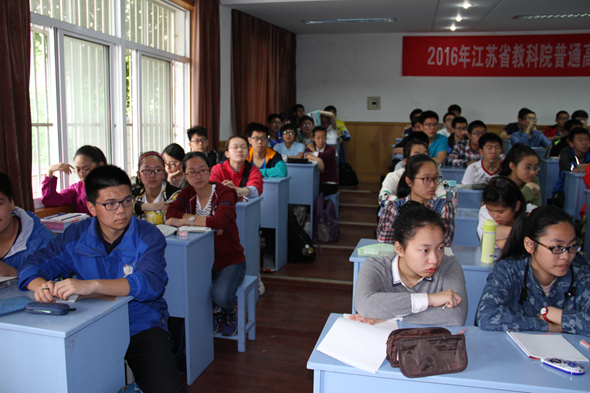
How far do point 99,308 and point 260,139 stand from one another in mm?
2884

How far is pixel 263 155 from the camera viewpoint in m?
4.35

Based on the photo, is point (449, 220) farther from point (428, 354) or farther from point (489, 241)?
point (428, 354)

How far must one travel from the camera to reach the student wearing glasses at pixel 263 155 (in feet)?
13.8

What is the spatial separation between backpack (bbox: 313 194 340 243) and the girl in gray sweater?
10.6 feet

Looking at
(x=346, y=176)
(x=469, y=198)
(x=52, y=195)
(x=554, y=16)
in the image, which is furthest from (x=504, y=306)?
(x=554, y=16)

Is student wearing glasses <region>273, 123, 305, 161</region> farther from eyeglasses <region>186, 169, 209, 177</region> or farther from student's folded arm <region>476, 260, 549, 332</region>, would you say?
student's folded arm <region>476, 260, 549, 332</region>

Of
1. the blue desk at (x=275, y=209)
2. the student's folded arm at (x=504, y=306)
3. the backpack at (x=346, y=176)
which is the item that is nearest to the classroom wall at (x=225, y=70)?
the blue desk at (x=275, y=209)

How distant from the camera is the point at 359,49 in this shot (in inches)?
325

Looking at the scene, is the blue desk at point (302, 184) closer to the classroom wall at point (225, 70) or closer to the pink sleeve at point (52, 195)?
the classroom wall at point (225, 70)

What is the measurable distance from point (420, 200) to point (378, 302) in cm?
114

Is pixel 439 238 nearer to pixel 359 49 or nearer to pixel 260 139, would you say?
pixel 260 139

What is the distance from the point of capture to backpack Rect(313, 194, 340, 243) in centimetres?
496

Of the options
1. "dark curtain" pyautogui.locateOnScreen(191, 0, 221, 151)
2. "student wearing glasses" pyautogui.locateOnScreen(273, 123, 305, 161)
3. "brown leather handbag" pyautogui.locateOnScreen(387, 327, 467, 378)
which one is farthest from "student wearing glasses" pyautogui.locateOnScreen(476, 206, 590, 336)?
"dark curtain" pyautogui.locateOnScreen(191, 0, 221, 151)

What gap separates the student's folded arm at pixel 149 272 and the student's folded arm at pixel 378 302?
0.76 m
